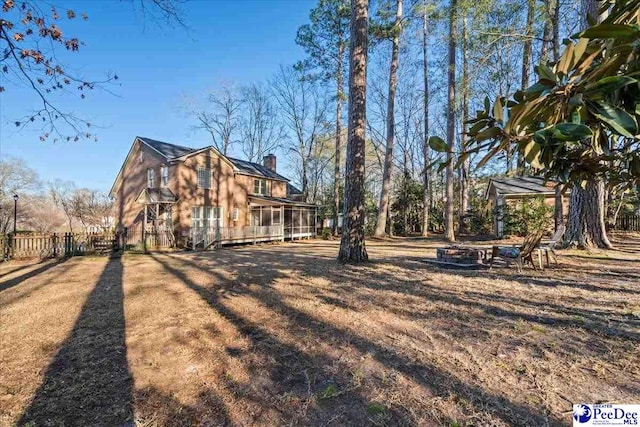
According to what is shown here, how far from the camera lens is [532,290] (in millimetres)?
5316

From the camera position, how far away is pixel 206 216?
809 inches

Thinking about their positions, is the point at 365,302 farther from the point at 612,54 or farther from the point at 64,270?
the point at 64,270

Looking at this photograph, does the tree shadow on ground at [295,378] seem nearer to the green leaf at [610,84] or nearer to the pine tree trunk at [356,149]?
the green leaf at [610,84]

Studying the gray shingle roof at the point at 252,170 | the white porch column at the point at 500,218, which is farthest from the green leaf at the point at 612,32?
the gray shingle roof at the point at 252,170

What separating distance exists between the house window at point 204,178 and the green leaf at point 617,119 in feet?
69.3

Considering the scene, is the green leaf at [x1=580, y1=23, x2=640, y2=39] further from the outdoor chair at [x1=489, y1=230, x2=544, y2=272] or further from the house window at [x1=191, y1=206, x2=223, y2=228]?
the house window at [x1=191, y1=206, x2=223, y2=228]

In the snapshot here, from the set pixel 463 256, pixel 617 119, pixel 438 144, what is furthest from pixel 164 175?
pixel 617 119

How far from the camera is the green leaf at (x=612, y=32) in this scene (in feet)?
2.98

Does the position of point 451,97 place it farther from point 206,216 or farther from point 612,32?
point 612,32

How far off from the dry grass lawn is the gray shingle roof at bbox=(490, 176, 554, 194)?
1312cm

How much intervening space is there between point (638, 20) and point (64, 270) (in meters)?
12.2

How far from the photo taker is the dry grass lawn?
7.79ft

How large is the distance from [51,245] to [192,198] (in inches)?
312

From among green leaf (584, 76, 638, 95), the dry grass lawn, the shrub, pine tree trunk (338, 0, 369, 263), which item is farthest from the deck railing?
green leaf (584, 76, 638, 95)
